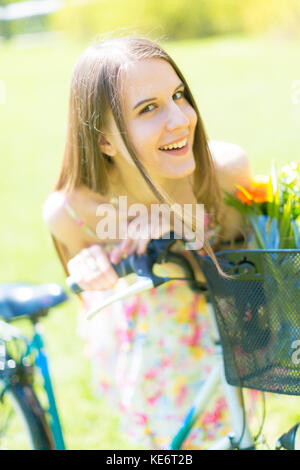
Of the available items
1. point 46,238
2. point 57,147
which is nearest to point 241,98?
point 57,147

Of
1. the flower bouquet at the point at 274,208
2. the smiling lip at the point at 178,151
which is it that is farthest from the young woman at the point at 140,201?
the flower bouquet at the point at 274,208

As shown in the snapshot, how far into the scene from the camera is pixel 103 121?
5.53ft

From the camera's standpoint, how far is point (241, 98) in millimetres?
10359

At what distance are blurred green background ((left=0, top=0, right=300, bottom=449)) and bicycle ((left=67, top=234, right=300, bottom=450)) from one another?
610mm

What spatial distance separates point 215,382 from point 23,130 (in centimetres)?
931

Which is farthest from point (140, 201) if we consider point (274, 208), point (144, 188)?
point (274, 208)

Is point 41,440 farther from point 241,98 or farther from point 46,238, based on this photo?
point 241,98

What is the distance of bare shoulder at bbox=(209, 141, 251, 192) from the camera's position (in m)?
1.84

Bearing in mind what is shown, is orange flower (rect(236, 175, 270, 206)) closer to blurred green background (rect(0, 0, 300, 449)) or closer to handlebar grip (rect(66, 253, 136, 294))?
handlebar grip (rect(66, 253, 136, 294))

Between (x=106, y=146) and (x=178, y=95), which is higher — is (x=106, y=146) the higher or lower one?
the lower one

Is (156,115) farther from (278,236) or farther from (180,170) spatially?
(278,236)

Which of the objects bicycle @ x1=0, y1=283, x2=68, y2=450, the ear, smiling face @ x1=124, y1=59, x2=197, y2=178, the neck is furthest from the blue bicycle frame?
smiling face @ x1=124, y1=59, x2=197, y2=178

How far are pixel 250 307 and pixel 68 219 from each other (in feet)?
2.22

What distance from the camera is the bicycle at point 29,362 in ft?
6.64
